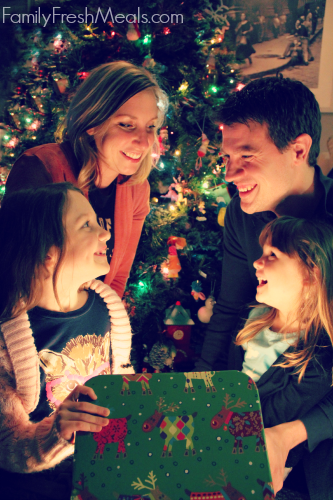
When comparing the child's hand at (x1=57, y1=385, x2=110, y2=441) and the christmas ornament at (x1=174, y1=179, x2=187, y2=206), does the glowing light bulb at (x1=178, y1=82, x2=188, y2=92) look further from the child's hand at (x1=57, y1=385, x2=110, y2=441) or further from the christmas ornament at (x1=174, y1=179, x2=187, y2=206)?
the child's hand at (x1=57, y1=385, x2=110, y2=441)

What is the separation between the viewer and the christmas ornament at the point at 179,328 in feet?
5.69

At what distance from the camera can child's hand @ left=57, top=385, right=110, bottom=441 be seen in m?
0.72

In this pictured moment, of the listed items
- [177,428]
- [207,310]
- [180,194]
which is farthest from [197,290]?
[177,428]

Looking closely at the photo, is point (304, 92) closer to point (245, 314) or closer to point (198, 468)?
point (245, 314)

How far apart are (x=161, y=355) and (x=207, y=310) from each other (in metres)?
0.36

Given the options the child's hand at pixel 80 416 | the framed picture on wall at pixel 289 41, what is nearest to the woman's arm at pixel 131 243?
the child's hand at pixel 80 416

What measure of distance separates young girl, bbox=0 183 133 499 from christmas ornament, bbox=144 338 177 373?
696 mm

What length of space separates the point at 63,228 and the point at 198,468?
68 centimetres

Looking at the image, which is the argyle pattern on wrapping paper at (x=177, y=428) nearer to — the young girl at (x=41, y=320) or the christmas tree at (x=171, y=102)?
the young girl at (x=41, y=320)

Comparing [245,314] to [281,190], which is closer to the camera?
[281,190]

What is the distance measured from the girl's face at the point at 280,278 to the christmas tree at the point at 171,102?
2.38 ft

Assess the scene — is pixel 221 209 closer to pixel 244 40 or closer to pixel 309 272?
pixel 309 272

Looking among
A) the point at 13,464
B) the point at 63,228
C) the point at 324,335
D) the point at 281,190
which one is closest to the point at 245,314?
the point at 324,335

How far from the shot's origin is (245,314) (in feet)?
4.31
